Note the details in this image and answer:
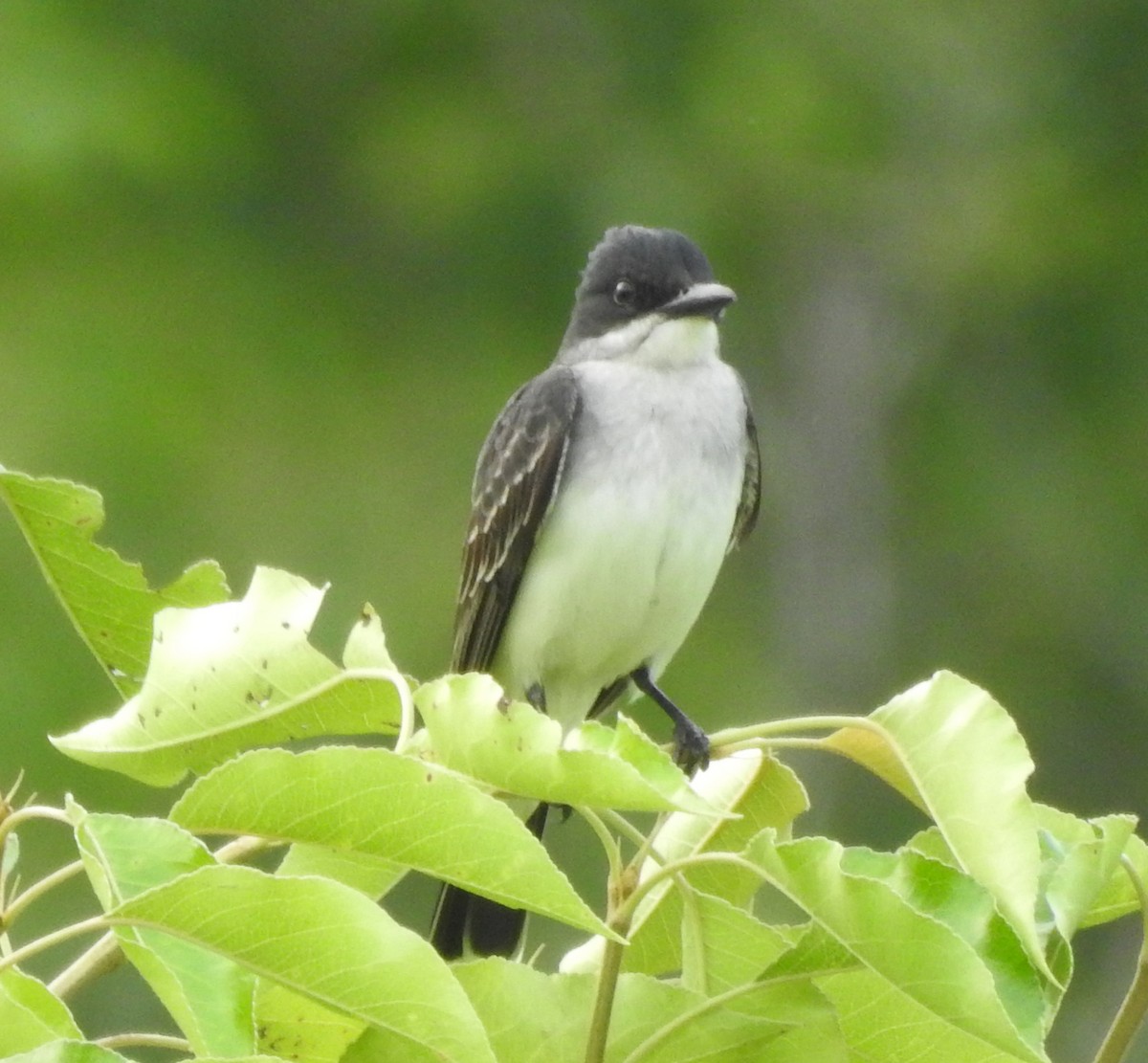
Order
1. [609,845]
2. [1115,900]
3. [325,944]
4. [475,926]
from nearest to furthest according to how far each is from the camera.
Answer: [325,944], [609,845], [1115,900], [475,926]

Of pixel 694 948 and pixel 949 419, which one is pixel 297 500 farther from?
pixel 694 948

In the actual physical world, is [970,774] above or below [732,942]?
above

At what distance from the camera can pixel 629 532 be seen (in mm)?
3424

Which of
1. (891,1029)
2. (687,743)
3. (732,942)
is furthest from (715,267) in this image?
(891,1029)

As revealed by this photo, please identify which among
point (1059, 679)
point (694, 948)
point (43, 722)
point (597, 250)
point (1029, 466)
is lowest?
point (43, 722)

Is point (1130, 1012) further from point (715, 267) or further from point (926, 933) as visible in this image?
point (715, 267)

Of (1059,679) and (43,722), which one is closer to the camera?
(43,722)

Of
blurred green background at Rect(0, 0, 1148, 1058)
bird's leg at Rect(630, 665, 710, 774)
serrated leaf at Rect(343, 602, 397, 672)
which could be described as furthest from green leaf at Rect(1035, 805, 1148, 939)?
blurred green background at Rect(0, 0, 1148, 1058)

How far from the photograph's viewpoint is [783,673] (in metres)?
8.52

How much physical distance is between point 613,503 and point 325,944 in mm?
2056

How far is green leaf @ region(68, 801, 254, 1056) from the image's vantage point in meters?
1.45

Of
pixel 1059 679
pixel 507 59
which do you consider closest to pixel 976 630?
pixel 1059 679

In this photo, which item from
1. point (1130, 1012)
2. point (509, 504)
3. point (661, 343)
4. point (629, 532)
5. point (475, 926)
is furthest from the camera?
point (661, 343)

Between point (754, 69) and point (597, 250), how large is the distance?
5.85 meters
